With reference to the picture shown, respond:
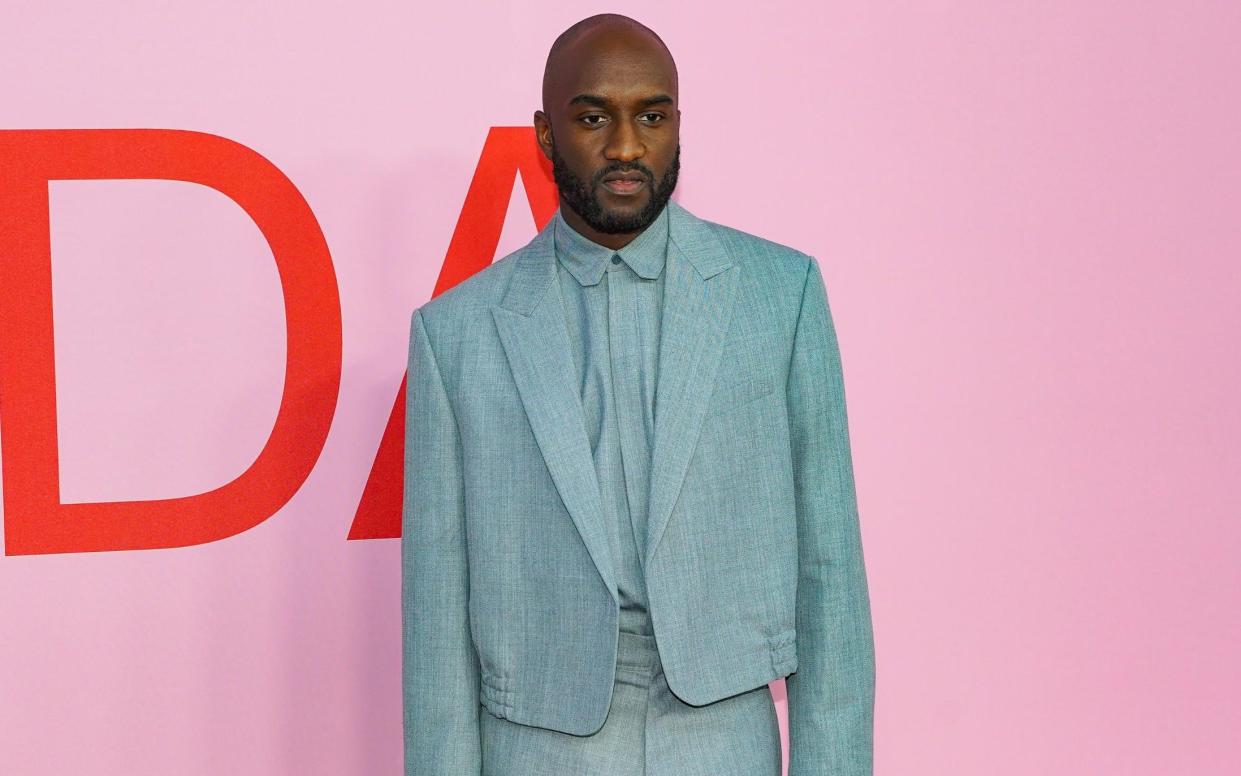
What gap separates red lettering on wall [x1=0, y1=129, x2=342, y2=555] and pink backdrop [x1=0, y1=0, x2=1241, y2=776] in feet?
0.09

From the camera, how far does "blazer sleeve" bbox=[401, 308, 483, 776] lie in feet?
5.29

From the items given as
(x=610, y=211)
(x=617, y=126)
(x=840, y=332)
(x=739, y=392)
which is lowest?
(x=739, y=392)

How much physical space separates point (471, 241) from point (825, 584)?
1067 mm

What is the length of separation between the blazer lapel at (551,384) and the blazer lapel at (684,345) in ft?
0.23

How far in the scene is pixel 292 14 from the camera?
2289mm

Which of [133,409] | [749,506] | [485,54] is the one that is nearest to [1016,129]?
[485,54]

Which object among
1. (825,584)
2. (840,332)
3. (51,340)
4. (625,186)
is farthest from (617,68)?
(51,340)

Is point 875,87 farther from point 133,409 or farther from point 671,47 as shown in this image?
point 133,409

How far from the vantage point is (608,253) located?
1.61m

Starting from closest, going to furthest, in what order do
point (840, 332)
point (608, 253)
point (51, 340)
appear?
point (608, 253) < point (51, 340) < point (840, 332)

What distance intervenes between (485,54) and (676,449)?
1115 mm

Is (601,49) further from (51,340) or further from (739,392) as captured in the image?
(51,340)

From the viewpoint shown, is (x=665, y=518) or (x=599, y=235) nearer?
(x=665, y=518)

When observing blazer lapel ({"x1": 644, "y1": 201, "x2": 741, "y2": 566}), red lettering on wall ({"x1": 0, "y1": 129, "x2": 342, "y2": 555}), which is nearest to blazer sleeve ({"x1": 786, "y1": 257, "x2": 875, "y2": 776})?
blazer lapel ({"x1": 644, "y1": 201, "x2": 741, "y2": 566})
